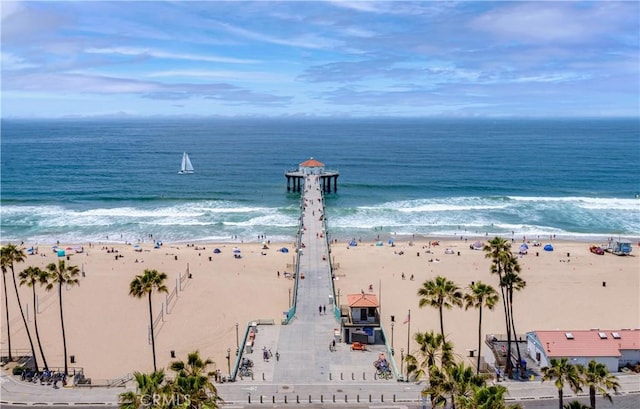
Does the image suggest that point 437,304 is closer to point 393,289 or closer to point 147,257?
point 393,289

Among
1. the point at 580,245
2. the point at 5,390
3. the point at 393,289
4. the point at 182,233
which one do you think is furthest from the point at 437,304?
the point at 182,233

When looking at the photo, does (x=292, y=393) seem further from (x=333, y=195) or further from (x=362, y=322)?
(x=333, y=195)

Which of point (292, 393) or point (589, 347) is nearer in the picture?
point (292, 393)

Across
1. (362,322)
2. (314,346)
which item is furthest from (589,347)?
(314,346)

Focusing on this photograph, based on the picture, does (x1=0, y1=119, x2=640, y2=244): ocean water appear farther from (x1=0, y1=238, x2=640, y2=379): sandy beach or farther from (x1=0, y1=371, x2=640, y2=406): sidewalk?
(x1=0, y1=371, x2=640, y2=406): sidewalk

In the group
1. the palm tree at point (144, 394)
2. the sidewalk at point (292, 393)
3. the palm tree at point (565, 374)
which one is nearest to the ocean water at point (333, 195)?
the sidewalk at point (292, 393)

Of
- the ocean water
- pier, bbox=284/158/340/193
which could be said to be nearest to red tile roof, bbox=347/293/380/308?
the ocean water
